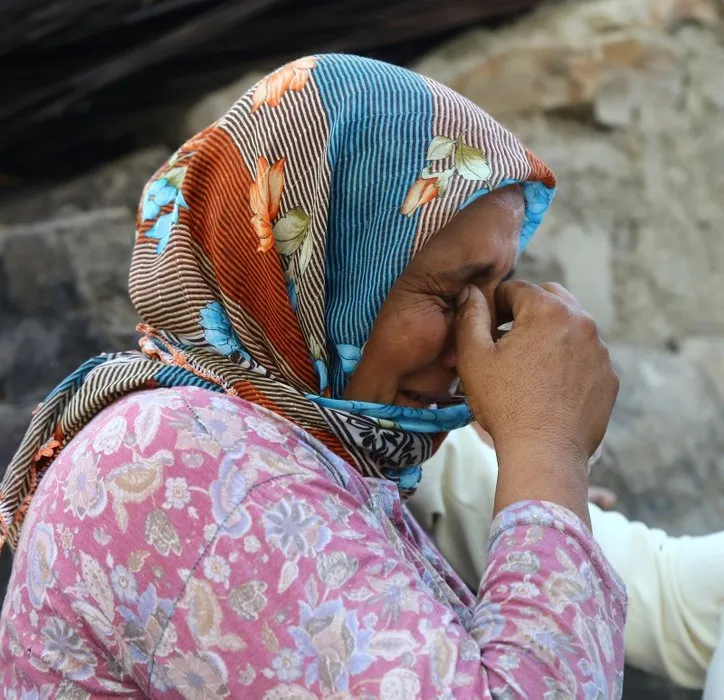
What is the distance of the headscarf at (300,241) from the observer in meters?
1.40

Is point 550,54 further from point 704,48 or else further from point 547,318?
point 547,318

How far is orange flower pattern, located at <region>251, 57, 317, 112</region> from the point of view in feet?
4.74

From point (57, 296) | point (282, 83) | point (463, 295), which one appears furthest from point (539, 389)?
point (57, 296)

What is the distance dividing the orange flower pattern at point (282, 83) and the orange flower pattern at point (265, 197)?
0.11 meters

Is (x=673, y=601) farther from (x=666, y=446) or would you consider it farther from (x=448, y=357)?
(x=666, y=446)

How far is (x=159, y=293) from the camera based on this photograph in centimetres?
145

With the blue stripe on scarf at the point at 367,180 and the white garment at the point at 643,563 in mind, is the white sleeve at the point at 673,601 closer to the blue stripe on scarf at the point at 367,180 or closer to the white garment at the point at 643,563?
the white garment at the point at 643,563

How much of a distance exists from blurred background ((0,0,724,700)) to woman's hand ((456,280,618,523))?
1.07 m

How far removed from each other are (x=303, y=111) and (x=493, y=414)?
1.76 ft

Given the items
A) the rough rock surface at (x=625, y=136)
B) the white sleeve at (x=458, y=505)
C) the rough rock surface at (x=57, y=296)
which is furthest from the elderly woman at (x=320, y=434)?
the rough rock surface at (x=625, y=136)

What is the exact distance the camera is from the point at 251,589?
1.06 meters

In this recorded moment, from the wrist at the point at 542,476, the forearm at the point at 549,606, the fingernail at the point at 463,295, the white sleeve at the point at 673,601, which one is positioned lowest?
the white sleeve at the point at 673,601

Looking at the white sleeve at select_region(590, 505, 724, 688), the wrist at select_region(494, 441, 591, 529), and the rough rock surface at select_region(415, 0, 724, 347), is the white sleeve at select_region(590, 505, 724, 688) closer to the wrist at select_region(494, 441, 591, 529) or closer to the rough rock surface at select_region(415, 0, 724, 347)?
the wrist at select_region(494, 441, 591, 529)

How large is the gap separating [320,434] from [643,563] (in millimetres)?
854
